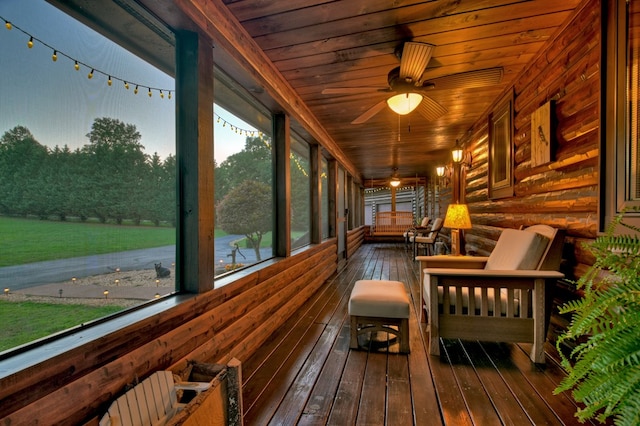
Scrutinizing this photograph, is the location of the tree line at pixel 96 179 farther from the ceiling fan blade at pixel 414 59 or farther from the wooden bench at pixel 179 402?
the ceiling fan blade at pixel 414 59

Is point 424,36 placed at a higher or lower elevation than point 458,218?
higher

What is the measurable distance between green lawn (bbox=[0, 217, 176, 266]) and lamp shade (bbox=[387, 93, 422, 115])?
2.17 metres

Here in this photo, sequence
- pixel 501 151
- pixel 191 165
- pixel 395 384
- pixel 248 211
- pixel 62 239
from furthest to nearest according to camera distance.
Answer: pixel 501 151 < pixel 248 211 < pixel 395 384 < pixel 191 165 < pixel 62 239

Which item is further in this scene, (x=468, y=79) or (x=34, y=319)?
(x=468, y=79)

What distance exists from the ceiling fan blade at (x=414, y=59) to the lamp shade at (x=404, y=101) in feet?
0.46

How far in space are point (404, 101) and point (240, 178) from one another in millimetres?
1615

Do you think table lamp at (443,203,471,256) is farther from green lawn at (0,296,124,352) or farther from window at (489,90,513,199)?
green lawn at (0,296,124,352)

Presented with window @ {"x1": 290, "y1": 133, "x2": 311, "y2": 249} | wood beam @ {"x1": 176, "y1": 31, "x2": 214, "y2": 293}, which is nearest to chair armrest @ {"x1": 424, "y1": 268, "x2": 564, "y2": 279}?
wood beam @ {"x1": 176, "y1": 31, "x2": 214, "y2": 293}

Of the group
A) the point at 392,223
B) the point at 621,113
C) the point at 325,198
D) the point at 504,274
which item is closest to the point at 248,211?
the point at 504,274

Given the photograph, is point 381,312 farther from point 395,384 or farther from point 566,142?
point 566,142

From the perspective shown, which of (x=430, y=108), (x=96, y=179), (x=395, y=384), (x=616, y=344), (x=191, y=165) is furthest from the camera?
(x=430, y=108)

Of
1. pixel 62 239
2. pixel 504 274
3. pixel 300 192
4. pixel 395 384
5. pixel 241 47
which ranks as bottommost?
pixel 395 384

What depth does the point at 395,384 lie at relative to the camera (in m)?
1.78

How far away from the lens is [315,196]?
13.5 feet
